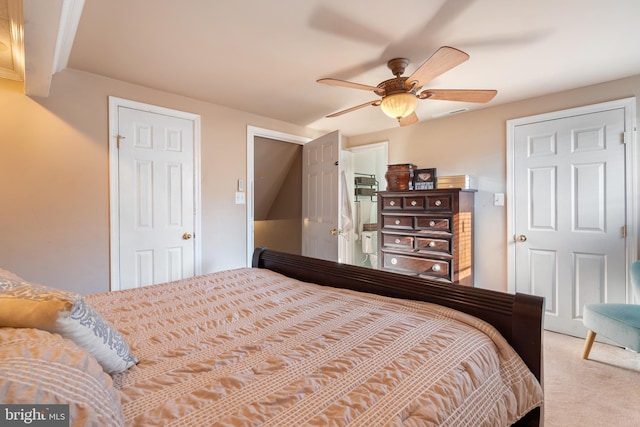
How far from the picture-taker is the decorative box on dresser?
2.97 metres

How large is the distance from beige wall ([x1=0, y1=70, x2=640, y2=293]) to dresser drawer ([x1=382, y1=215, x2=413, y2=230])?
0.80 m

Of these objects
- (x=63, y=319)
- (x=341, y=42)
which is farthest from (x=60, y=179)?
(x=341, y=42)

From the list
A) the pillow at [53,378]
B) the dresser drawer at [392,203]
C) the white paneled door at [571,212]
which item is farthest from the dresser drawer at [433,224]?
the pillow at [53,378]

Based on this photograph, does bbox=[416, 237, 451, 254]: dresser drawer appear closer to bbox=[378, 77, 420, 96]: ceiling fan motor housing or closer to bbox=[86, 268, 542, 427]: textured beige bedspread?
bbox=[378, 77, 420, 96]: ceiling fan motor housing

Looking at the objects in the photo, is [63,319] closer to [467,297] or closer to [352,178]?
[467,297]

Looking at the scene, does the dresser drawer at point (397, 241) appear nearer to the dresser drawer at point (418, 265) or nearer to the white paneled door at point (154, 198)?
the dresser drawer at point (418, 265)

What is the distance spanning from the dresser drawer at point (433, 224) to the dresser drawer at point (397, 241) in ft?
0.57

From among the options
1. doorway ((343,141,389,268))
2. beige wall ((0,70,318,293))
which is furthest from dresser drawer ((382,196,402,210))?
beige wall ((0,70,318,293))

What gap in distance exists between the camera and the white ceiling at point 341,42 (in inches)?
64.4

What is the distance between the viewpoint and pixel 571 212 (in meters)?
2.77

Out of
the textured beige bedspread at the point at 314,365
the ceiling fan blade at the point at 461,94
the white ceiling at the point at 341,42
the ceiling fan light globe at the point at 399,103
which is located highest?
the white ceiling at the point at 341,42

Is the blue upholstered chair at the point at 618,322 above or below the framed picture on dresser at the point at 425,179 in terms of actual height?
below

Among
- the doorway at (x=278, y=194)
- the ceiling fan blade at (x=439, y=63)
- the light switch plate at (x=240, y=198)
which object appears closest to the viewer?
the ceiling fan blade at (x=439, y=63)

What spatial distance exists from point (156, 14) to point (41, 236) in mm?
1847
